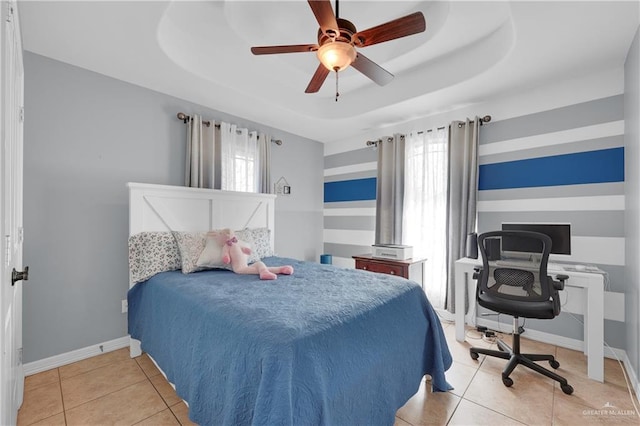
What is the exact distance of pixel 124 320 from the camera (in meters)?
2.71

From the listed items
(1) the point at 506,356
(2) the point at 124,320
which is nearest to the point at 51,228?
(2) the point at 124,320

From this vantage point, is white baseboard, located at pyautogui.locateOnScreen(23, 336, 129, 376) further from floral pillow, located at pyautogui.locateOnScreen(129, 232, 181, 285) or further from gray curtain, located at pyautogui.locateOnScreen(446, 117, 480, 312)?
gray curtain, located at pyautogui.locateOnScreen(446, 117, 480, 312)

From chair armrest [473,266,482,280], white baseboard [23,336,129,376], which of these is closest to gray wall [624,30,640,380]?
chair armrest [473,266,482,280]

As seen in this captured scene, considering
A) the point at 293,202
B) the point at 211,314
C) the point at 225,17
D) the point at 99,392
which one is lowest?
the point at 99,392

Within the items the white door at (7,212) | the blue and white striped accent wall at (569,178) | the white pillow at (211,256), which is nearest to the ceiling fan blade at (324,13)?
the white door at (7,212)

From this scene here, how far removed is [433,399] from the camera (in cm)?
191

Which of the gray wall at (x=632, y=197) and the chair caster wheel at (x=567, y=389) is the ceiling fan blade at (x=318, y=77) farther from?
the chair caster wheel at (x=567, y=389)

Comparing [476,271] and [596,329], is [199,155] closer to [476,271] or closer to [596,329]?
[476,271]

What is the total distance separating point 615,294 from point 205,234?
142 inches

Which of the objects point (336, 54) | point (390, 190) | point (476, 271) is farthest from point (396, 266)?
point (336, 54)

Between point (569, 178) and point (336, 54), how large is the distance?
8.17ft

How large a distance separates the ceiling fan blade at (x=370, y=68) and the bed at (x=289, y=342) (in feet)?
4.81

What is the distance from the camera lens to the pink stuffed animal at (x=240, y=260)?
89.8 inches

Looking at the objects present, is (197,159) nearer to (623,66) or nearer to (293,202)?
(293,202)
